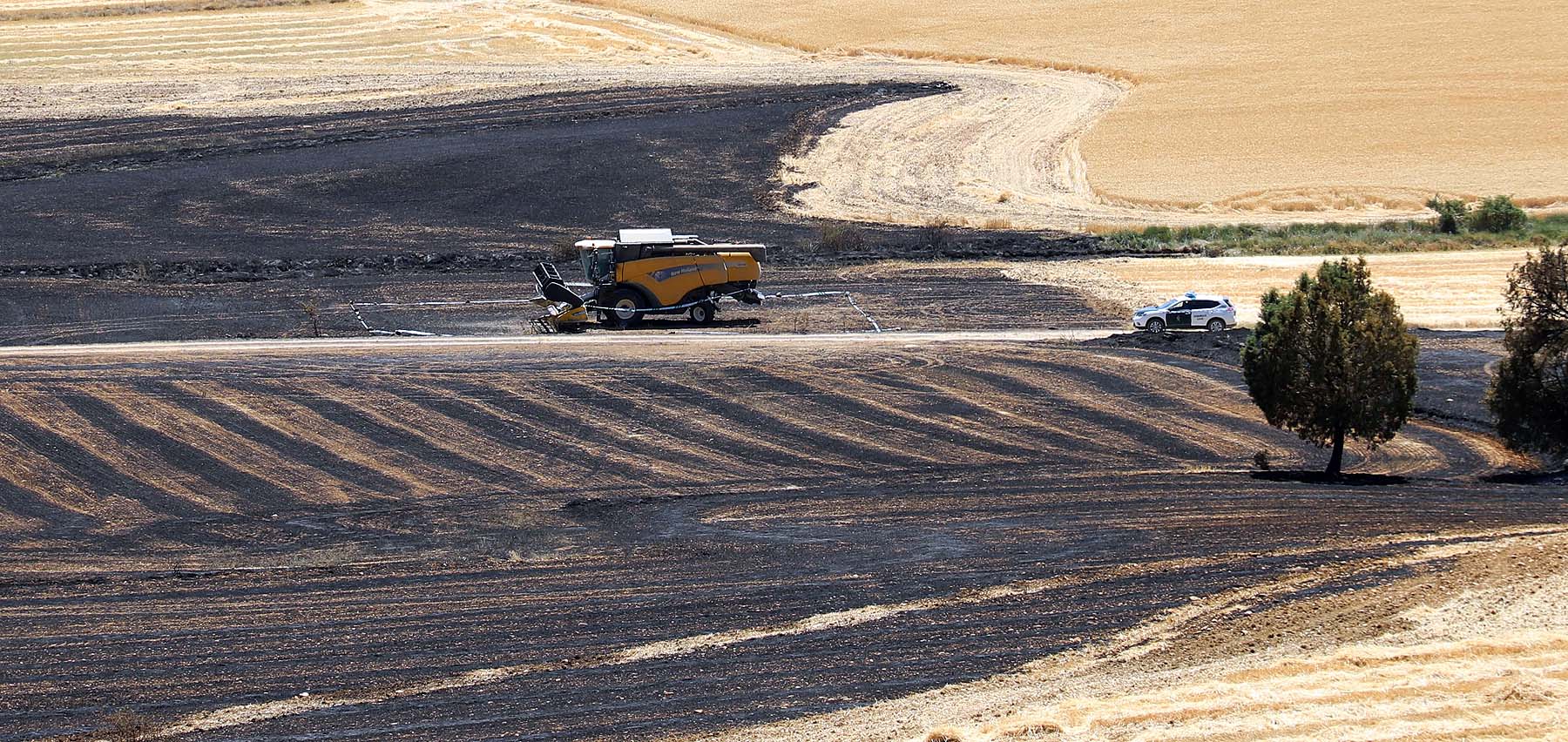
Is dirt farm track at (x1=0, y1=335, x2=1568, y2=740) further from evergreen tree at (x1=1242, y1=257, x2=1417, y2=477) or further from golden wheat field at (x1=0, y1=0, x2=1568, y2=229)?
golden wheat field at (x1=0, y1=0, x2=1568, y2=229)

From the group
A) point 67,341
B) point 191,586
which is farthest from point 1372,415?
point 67,341

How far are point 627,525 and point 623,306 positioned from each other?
1441 centimetres

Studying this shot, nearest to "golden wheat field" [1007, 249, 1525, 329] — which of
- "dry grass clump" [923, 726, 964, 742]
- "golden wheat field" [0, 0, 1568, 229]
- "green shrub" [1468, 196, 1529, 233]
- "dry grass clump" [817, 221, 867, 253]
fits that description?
"green shrub" [1468, 196, 1529, 233]

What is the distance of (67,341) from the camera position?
37.8 metres

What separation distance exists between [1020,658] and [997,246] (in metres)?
31.6

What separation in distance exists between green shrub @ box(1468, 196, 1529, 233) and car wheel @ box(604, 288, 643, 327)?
30.0 m

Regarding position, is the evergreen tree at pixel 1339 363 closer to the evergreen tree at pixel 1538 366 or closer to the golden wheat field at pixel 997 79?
the evergreen tree at pixel 1538 366

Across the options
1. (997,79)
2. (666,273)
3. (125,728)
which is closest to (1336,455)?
(666,273)

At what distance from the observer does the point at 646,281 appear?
3944cm

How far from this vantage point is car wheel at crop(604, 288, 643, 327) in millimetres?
39469

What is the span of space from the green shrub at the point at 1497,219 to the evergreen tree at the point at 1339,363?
27.6 m

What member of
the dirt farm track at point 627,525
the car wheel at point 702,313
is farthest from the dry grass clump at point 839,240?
the dirt farm track at point 627,525

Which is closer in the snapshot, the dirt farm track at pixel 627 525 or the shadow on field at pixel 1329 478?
the dirt farm track at pixel 627 525

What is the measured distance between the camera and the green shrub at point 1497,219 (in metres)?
53.0
